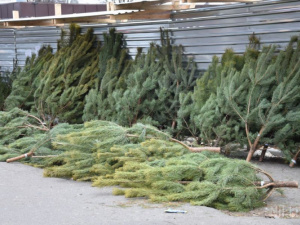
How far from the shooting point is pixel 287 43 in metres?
8.21

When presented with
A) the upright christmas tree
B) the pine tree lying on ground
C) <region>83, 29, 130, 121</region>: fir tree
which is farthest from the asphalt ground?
the upright christmas tree

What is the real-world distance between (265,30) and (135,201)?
4294 millimetres

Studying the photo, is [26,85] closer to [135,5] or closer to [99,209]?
[135,5]

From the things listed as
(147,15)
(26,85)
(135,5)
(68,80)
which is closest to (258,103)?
(135,5)

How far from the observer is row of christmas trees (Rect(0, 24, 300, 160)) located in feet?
24.3

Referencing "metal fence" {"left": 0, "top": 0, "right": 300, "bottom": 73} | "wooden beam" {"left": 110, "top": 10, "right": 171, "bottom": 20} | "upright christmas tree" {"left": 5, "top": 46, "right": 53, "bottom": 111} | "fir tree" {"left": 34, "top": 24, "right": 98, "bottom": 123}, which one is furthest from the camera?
"upright christmas tree" {"left": 5, "top": 46, "right": 53, "bottom": 111}

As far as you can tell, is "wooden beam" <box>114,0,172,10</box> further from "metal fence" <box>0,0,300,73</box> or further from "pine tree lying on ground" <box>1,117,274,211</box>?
"pine tree lying on ground" <box>1,117,274,211</box>

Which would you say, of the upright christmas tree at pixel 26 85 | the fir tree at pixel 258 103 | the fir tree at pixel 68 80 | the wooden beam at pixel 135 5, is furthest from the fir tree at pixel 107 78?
the fir tree at pixel 258 103

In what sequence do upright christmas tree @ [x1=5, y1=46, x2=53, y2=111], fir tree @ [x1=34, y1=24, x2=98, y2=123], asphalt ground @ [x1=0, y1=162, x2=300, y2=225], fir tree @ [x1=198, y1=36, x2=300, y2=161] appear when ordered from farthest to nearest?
upright christmas tree @ [x1=5, y1=46, x2=53, y2=111], fir tree @ [x1=34, y1=24, x2=98, y2=123], fir tree @ [x1=198, y1=36, x2=300, y2=161], asphalt ground @ [x1=0, y1=162, x2=300, y2=225]

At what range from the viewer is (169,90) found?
9359 mm

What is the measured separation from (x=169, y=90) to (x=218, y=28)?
5.04 ft

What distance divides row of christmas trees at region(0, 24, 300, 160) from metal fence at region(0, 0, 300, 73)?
0.81 feet

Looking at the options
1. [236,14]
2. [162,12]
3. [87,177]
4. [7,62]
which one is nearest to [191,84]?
[236,14]

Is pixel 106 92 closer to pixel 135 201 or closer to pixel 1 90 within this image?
pixel 1 90
